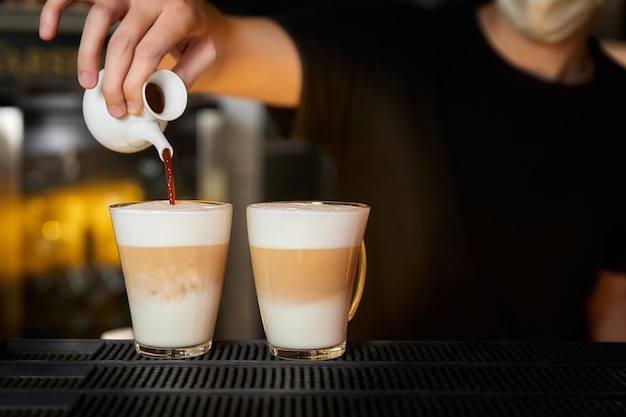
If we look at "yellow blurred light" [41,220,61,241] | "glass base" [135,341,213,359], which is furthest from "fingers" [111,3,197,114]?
"yellow blurred light" [41,220,61,241]

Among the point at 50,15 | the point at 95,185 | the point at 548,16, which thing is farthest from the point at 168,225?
the point at 95,185

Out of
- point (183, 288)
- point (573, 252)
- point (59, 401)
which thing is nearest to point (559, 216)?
point (573, 252)

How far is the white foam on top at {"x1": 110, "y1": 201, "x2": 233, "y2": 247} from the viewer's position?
0.89m

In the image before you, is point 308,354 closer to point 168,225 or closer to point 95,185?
point 168,225

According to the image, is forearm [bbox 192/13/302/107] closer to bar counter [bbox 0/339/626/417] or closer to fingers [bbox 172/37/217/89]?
fingers [bbox 172/37/217/89]

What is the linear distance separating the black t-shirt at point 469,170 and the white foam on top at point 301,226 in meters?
1.03

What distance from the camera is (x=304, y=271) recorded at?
91 centimetres

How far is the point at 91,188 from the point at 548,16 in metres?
2.04

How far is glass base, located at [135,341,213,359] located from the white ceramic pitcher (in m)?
0.28

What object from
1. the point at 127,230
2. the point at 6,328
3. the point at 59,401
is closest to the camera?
the point at 59,401

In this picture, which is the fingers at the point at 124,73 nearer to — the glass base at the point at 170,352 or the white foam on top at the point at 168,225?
the white foam on top at the point at 168,225

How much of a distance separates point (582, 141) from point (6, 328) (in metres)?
2.39

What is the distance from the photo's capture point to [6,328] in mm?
2900

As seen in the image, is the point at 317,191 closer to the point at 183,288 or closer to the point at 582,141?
the point at 582,141
